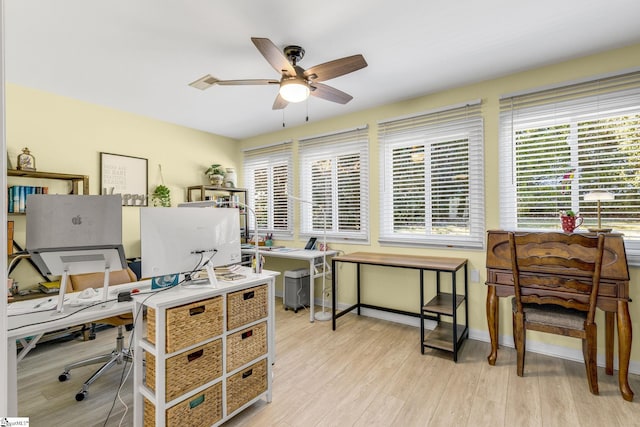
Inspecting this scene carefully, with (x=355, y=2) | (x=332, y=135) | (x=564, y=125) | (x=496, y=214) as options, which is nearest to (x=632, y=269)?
(x=496, y=214)

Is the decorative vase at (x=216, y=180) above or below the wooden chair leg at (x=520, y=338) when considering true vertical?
above

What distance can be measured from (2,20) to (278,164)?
394cm

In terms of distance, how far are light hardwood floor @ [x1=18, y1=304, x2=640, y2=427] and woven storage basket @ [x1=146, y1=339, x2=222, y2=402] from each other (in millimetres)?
404

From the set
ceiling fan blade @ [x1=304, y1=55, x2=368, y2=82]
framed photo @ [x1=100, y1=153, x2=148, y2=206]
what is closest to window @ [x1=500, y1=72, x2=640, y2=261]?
ceiling fan blade @ [x1=304, y1=55, x2=368, y2=82]

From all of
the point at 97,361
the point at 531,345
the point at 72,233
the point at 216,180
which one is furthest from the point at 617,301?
the point at 216,180

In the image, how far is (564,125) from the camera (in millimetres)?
2590

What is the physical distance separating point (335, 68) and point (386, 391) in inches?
89.4

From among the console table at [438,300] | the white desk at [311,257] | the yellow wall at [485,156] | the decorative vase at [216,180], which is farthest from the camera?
the decorative vase at [216,180]

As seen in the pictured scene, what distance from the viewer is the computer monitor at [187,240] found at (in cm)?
171

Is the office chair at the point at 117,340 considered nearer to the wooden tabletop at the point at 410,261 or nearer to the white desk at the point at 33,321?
the white desk at the point at 33,321

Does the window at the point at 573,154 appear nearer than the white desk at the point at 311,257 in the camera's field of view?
Yes

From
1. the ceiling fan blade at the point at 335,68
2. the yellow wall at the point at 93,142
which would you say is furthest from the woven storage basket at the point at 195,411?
the yellow wall at the point at 93,142

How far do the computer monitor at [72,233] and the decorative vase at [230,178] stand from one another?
10.0 ft

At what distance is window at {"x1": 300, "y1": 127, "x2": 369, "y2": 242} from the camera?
3.75 metres
